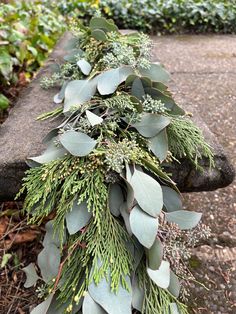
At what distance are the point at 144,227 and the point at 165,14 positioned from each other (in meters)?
3.11

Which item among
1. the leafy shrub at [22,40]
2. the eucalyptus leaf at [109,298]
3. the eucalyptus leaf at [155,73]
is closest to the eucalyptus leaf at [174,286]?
the eucalyptus leaf at [109,298]

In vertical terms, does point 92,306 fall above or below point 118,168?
below

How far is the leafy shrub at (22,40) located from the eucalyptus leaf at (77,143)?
0.85 m

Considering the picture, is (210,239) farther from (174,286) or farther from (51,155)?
(51,155)

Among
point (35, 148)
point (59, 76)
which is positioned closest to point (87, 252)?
point (35, 148)

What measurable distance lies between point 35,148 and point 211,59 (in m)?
1.92

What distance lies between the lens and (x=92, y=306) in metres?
0.69

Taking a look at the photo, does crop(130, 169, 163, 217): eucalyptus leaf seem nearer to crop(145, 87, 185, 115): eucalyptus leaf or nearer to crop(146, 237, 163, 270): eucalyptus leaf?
crop(146, 237, 163, 270): eucalyptus leaf

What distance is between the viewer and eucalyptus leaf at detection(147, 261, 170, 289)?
2.37 ft

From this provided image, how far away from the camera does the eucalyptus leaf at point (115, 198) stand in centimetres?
80

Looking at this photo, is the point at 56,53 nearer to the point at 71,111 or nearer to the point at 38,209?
the point at 71,111

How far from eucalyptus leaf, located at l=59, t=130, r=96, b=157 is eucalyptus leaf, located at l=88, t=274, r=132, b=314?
0.85 feet

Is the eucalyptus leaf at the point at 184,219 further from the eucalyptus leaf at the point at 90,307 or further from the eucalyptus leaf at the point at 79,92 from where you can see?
the eucalyptus leaf at the point at 79,92

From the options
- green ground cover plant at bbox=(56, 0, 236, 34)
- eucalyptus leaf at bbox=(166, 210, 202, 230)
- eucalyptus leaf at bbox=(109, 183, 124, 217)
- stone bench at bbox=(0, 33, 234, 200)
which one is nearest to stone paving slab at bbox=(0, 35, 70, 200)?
stone bench at bbox=(0, 33, 234, 200)
